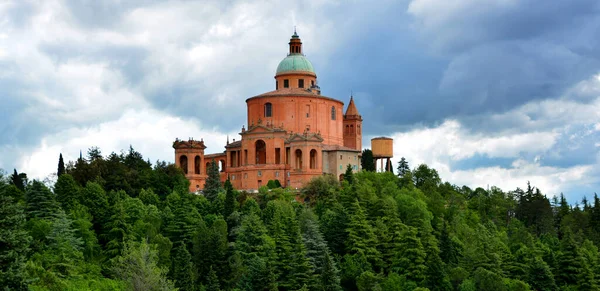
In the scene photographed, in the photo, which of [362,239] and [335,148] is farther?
[335,148]

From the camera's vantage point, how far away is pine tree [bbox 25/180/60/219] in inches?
2662

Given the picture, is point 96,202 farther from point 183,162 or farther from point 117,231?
point 183,162

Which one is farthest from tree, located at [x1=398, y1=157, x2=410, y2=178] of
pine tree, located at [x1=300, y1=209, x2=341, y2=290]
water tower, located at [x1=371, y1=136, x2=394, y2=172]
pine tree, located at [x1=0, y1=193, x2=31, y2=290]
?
pine tree, located at [x1=0, y1=193, x2=31, y2=290]

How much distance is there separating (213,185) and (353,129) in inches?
865

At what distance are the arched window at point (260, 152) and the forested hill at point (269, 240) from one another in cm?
722

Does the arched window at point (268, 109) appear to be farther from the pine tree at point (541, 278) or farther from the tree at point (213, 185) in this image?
the pine tree at point (541, 278)

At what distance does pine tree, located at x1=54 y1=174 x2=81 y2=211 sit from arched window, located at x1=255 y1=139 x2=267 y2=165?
21525 millimetres

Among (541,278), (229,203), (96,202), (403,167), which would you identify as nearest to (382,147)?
(403,167)

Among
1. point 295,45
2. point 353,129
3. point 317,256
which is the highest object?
point 295,45

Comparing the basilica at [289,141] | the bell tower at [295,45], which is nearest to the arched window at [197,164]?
the basilica at [289,141]

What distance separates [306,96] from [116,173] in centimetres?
2107

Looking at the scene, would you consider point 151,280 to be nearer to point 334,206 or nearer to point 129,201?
point 129,201

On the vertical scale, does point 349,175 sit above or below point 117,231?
above

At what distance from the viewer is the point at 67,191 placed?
72.7 metres
